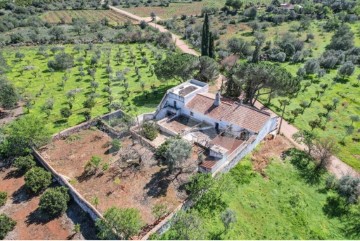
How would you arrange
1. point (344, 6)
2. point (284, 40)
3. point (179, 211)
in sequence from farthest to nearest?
1. point (344, 6)
2. point (284, 40)
3. point (179, 211)

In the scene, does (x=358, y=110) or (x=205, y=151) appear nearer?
(x=205, y=151)

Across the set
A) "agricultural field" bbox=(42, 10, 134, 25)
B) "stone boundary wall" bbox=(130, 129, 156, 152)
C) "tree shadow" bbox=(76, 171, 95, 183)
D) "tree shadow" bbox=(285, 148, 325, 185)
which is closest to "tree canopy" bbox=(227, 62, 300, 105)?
"tree shadow" bbox=(285, 148, 325, 185)

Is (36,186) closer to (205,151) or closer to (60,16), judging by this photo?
(205,151)

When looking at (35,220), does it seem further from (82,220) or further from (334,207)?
(334,207)

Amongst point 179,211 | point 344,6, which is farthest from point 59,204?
point 344,6

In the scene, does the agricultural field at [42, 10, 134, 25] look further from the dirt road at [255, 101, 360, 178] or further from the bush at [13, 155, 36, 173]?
the dirt road at [255, 101, 360, 178]

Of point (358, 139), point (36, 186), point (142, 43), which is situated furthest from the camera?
point (142, 43)

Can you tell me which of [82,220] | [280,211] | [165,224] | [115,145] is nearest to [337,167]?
[280,211]
